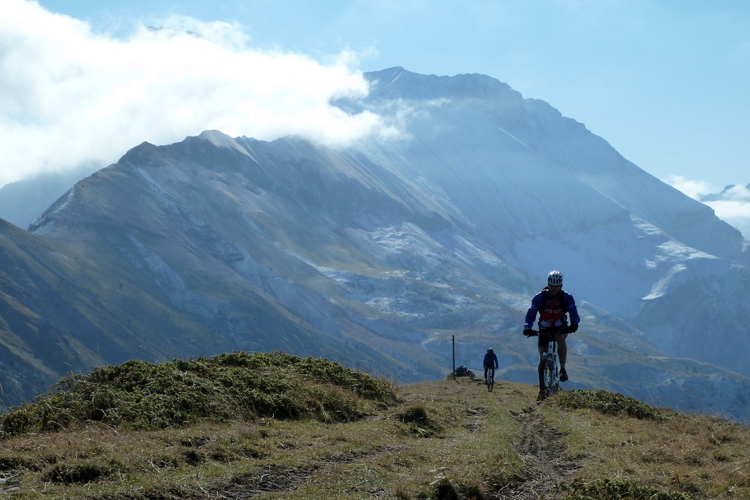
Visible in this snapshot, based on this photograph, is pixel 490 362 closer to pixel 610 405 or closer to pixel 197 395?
pixel 610 405

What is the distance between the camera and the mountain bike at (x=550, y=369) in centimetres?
2097

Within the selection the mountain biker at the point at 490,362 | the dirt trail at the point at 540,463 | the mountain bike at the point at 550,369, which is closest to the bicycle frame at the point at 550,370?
the mountain bike at the point at 550,369

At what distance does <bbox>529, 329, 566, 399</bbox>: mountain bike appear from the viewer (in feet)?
68.8

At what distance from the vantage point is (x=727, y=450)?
13477 mm

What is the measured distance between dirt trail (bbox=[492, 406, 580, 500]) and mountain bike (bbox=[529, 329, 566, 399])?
9.17ft

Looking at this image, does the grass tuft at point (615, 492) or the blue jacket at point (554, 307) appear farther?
the blue jacket at point (554, 307)

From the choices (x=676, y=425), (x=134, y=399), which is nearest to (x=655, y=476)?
(x=676, y=425)

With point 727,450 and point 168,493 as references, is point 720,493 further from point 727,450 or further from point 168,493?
point 168,493

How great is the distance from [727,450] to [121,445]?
10.1 meters

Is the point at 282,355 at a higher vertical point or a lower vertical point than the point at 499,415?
higher

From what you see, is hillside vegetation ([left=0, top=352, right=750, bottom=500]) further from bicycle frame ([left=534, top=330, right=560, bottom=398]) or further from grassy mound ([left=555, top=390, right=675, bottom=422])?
bicycle frame ([left=534, top=330, right=560, bottom=398])

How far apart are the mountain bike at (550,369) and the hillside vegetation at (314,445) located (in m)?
1.71

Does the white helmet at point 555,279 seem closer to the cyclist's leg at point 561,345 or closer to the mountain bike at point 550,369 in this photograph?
the mountain bike at point 550,369

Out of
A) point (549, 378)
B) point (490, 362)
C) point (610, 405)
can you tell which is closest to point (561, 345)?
point (610, 405)
